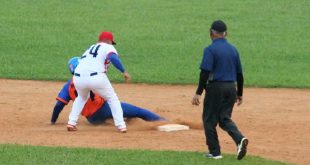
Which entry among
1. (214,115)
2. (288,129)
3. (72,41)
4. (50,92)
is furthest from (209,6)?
(214,115)

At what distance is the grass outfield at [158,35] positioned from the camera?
2019cm

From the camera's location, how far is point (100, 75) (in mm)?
12938

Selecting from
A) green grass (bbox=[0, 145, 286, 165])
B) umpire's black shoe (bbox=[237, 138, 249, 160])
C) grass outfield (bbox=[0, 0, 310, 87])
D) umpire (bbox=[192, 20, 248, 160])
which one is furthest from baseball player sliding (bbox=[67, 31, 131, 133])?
grass outfield (bbox=[0, 0, 310, 87])

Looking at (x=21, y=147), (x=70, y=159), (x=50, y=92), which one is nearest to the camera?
(x=70, y=159)

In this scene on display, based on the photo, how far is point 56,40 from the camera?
979 inches

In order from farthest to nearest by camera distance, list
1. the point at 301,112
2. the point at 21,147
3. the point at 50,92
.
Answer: the point at 50,92 < the point at 301,112 < the point at 21,147

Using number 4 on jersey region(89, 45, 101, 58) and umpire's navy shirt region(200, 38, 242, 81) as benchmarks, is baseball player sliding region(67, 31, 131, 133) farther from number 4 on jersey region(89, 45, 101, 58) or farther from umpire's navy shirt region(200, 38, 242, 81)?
umpire's navy shirt region(200, 38, 242, 81)

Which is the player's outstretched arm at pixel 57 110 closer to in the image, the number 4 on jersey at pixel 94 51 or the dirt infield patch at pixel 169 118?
the dirt infield patch at pixel 169 118

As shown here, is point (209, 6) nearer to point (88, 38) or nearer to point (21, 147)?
point (88, 38)

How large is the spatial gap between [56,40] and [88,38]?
0.93 m

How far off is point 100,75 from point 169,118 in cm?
211

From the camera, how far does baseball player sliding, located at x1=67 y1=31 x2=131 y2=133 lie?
42.3ft

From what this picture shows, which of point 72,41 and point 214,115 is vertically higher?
point 214,115

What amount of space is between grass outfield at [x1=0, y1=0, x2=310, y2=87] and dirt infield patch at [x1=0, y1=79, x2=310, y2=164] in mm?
1269
